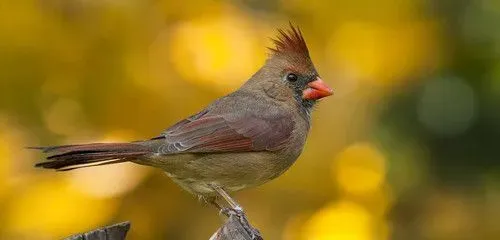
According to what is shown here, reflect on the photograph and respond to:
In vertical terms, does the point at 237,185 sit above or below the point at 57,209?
below

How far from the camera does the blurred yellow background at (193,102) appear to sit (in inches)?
143

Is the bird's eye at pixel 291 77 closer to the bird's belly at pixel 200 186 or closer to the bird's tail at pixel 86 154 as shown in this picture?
the bird's belly at pixel 200 186

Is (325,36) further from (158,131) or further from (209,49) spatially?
(158,131)

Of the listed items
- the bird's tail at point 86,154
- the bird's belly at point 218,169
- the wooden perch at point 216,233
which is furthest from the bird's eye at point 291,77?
the wooden perch at point 216,233

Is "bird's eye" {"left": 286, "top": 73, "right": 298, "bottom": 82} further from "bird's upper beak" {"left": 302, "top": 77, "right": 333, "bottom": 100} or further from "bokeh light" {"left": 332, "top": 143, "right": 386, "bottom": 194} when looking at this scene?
"bokeh light" {"left": 332, "top": 143, "right": 386, "bottom": 194}

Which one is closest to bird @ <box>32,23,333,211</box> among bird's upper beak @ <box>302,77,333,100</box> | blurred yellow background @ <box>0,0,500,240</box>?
bird's upper beak @ <box>302,77,333,100</box>

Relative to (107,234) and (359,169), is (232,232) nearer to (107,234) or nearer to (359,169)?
(107,234)

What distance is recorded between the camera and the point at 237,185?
3311mm

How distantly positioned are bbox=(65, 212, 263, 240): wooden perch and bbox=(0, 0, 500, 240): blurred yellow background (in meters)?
1.11

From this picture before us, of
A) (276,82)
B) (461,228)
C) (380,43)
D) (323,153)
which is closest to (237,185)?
(276,82)

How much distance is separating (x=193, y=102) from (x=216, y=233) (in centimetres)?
126

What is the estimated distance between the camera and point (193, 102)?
3756 mm

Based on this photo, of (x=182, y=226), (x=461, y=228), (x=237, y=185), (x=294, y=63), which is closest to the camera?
(x=237, y=185)

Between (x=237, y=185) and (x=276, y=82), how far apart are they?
0.53 metres
